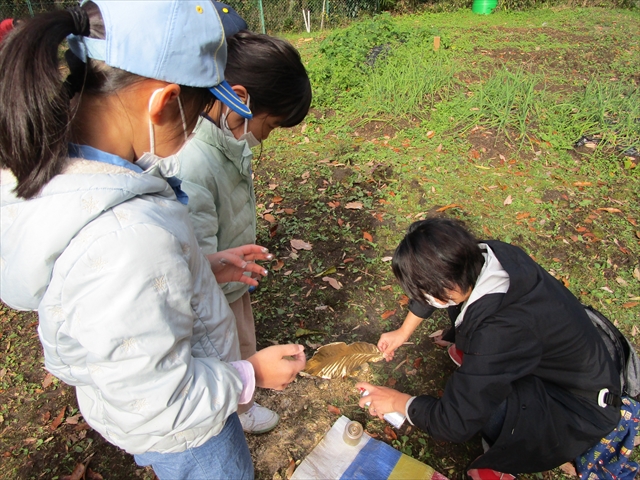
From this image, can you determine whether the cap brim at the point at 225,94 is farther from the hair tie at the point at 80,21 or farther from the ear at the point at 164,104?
the hair tie at the point at 80,21

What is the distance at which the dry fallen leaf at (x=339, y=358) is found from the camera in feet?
7.14

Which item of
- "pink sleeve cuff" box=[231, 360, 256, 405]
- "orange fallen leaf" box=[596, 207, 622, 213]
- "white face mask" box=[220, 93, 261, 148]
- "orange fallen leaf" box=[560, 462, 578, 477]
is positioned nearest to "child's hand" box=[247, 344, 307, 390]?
"pink sleeve cuff" box=[231, 360, 256, 405]

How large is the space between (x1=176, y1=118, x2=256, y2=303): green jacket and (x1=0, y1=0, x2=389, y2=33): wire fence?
28.9 ft

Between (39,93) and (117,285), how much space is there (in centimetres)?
37

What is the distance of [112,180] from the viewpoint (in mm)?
873

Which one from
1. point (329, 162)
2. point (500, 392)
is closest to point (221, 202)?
point (500, 392)

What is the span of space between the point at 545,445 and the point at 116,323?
5.81 ft

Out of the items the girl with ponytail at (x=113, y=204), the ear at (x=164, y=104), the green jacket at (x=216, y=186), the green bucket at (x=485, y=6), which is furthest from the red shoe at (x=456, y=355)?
the green bucket at (x=485, y=6)

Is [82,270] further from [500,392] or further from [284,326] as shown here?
[284,326]

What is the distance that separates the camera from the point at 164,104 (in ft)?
3.17

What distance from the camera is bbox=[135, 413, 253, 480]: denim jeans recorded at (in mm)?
1234

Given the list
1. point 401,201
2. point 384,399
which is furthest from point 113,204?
point 401,201

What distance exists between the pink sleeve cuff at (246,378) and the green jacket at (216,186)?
53 centimetres

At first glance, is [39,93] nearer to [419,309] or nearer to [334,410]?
[419,309]
